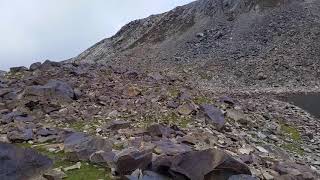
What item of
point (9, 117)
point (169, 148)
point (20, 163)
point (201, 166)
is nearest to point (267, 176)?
point (201, 166)

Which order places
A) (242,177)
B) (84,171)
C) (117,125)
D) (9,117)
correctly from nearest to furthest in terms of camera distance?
(242,177), (84,171), (117,125), (9,117)

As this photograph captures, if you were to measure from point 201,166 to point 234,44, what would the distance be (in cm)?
8847

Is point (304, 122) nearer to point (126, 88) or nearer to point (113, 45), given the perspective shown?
point (126, 88)

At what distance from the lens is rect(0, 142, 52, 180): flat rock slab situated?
53.7 ft

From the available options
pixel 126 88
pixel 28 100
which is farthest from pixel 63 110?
pixel 126 88

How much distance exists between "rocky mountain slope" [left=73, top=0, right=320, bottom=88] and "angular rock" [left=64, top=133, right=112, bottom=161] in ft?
202

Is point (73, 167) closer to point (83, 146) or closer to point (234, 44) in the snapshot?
point (83, 146)

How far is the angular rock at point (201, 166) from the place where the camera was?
16578mm

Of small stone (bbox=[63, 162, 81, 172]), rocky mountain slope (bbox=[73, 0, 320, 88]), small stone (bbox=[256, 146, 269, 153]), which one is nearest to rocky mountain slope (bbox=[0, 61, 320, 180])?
small stone (bbox=[63, 162, 81, 172])

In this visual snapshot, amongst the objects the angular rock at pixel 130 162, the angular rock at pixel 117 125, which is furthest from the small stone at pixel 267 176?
the angular rock at pixel 117 125

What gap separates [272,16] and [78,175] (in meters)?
99.8

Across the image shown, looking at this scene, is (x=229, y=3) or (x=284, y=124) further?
(x=229, y=3)

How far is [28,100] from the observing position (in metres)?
31.7

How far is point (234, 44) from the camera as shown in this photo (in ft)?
339
